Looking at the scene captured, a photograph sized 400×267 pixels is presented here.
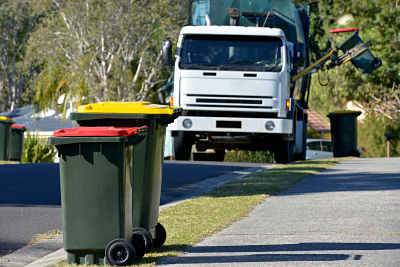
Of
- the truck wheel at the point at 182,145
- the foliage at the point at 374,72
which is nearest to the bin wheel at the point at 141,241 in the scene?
the truck wheel at the point at 182,145

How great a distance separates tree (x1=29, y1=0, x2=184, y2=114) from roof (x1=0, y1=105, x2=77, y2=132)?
835 cm

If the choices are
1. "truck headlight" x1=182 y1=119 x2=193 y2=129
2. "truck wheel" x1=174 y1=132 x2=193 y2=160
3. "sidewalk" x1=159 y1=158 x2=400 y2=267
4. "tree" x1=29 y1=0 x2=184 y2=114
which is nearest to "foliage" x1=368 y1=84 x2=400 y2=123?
"tree" x1=29 y1=0 x2=184 y2=114

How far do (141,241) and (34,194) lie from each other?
540cm

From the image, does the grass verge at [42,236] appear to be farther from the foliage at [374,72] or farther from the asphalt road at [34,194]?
the foliage at [374,72]

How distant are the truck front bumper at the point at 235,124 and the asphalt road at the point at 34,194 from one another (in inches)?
31.4

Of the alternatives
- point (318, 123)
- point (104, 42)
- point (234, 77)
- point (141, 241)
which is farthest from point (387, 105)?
point (141, 241)

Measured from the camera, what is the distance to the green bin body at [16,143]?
79.6 ft

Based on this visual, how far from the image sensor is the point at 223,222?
8539mm

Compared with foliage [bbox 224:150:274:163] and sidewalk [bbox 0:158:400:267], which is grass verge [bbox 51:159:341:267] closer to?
sidewalk [bbox 0:158:400:267]

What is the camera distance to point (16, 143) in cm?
2434

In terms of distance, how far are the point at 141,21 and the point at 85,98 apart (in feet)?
14.5

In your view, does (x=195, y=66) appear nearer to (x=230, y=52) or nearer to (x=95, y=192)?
(x=230, y=52)

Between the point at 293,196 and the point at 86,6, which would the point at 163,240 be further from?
the point at 86,6

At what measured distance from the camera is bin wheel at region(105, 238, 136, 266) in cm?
615
